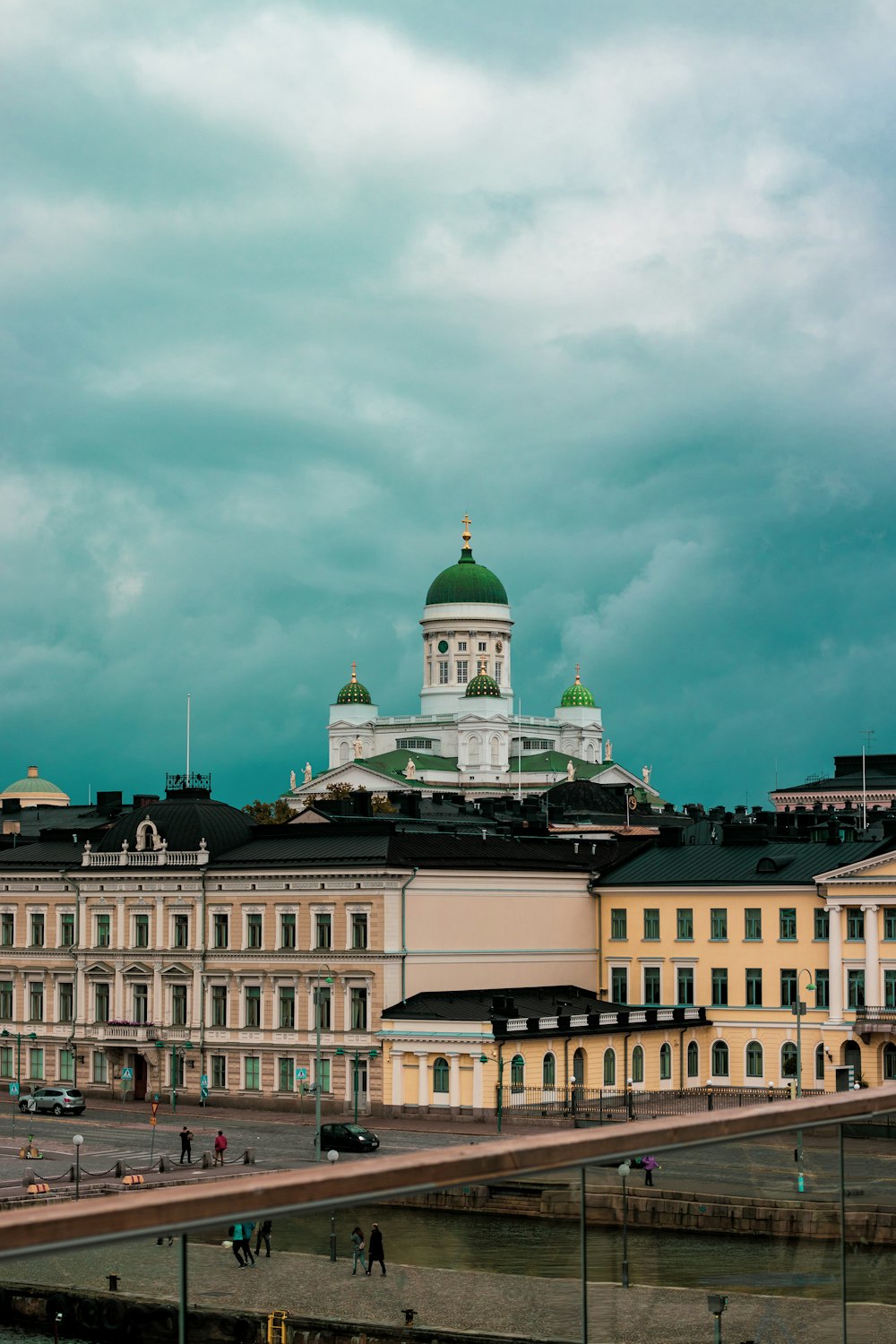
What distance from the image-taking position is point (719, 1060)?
90.6 metres

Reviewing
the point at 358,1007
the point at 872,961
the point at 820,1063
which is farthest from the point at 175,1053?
the point at 872,961

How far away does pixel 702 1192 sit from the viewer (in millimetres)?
8898

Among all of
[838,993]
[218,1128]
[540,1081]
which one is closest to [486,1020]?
[540,1081]

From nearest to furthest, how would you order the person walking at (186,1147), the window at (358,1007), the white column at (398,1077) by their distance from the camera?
the person walking at (186,1147)
the white column at (398,1077)
the window at (358,1007)

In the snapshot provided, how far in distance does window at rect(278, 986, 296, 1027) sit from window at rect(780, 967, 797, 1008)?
66.5ft

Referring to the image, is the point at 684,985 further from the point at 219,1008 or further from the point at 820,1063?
the point at 219,1008

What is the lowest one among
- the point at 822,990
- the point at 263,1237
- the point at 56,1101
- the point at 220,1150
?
the point at 220,1150

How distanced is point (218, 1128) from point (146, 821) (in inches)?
777

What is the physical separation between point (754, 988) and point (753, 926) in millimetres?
2631

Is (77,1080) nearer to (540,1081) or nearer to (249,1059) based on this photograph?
(249,1059)

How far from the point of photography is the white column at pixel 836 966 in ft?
287

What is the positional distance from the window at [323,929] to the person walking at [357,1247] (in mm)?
80408

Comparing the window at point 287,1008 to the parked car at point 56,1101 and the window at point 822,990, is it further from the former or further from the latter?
the window at point 822,990

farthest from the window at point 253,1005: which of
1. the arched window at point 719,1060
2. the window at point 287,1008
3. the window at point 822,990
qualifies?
the window at point 822,990
